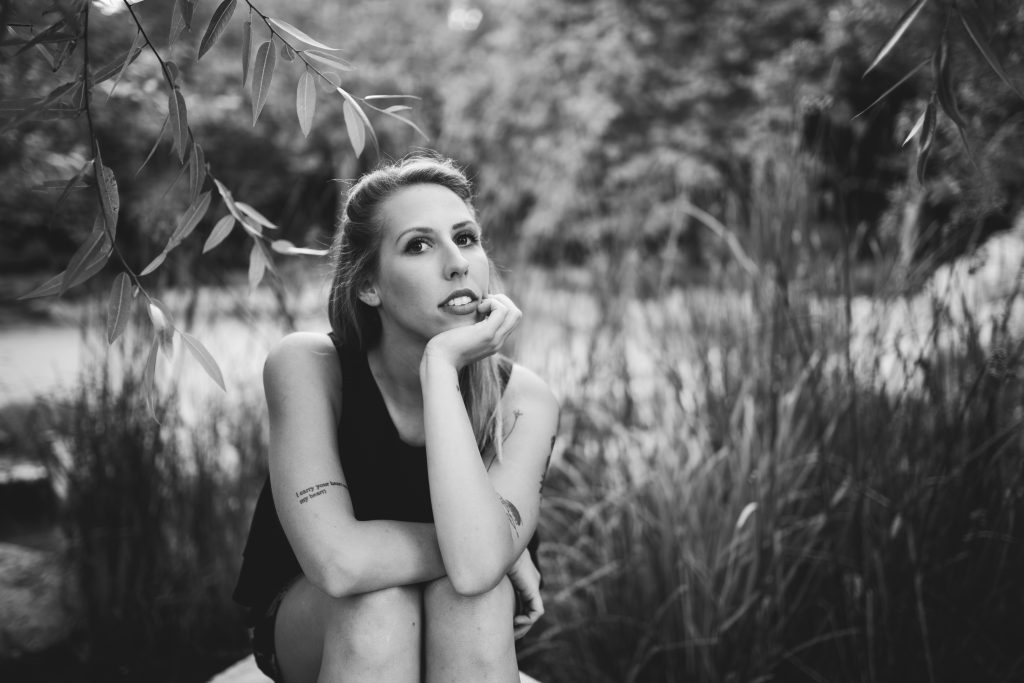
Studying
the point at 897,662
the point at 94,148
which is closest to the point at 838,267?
the point at 897,662

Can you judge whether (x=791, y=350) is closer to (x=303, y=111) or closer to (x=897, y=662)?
(x=897, y=662)

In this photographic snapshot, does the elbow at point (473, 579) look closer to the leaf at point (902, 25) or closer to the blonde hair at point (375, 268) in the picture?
the blonde hair at point (375, 268)

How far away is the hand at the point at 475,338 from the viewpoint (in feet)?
5.10

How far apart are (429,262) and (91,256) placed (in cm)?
76

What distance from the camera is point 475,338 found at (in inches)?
62.0

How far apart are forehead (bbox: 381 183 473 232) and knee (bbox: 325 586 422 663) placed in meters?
0.76

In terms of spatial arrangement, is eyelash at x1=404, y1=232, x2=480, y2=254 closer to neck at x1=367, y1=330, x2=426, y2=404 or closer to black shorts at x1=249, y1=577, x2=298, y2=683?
neck at x1=367, y1=330, x2=426, y2=404

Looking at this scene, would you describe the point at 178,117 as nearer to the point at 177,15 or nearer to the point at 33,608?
the point at 177,15

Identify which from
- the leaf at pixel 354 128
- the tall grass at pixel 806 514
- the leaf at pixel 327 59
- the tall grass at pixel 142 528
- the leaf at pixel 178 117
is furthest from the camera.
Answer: the tall grass at pixel 142 528

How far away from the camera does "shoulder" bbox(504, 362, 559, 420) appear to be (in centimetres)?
178

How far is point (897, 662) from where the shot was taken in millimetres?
1936

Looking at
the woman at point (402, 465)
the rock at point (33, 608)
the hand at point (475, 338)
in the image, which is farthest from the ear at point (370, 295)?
the rock at point (33, 608)

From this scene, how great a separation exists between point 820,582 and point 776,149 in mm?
1750

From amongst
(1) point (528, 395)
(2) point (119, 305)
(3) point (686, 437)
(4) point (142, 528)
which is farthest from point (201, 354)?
(3) point (686, 437)
